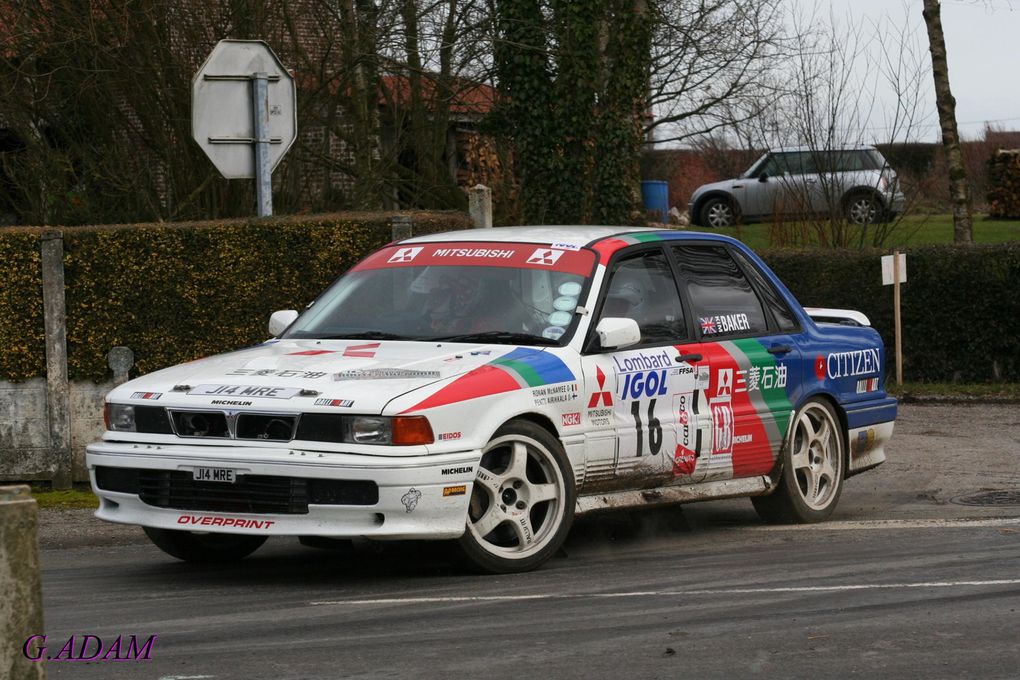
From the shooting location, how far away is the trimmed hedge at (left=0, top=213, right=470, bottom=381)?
11.5 m

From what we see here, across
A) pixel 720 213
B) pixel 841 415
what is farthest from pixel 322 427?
pixel 720 213

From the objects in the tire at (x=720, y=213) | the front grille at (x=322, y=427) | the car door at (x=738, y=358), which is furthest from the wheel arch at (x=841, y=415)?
the tire at (x=720, y=213)

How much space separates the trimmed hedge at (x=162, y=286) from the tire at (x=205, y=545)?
12.6 ft

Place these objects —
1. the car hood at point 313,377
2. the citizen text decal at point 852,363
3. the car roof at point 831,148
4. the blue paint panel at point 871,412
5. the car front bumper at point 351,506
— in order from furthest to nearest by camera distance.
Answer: the car roof at point 831,148 → the blue paint panel at point 871,412 → the citizen text decal at point 852,363 → the car hood at point 313,377 → the car front bumper at point 351,506

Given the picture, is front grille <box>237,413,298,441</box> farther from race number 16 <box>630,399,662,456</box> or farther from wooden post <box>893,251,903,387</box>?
wooden post <box>893,251,903,387</box>

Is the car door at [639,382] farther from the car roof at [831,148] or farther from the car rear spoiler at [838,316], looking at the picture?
the car roof at [831,148]

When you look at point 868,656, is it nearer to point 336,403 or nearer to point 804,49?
point 336,403

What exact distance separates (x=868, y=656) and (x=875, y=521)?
4.03 metres

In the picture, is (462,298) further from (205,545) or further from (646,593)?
(646,593)

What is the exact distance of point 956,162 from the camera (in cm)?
2342

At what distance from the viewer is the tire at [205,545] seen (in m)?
7.75

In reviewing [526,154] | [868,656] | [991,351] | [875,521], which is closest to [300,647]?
Answer: [868,656]

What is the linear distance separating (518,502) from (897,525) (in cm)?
279

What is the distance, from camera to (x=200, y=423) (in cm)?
704
